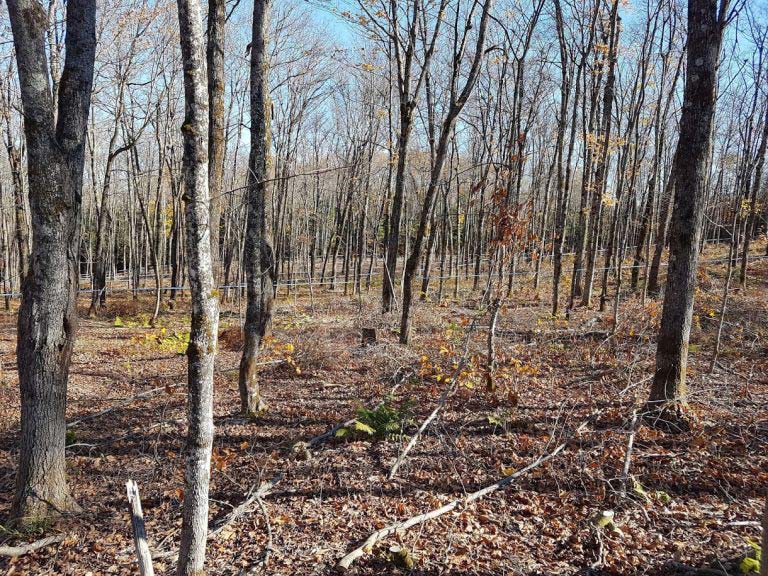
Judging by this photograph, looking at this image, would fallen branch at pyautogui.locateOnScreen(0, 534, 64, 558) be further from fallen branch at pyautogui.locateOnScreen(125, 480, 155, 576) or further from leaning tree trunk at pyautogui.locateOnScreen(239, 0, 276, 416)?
leaning tree trunk at pyautogui.locateOnScreen(239, 0, 276, 416)

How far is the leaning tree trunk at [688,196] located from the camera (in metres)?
5.47

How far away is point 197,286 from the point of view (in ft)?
10.1

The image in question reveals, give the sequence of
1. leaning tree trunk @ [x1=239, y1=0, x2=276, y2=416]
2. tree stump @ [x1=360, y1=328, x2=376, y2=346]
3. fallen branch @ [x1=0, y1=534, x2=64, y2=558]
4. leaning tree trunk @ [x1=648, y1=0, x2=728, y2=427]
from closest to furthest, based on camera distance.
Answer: fallen branch @ [x1=0, y1=534, x2=64, y2=558], leaning tree trunk @ [x1=648, y1=0, x2=728, y2=427], leaning tree trunk @ [x1=239, y1=0, x2=276, y2=416], tree stump @ [x1=360, y1=328, x2=376, y2=346]

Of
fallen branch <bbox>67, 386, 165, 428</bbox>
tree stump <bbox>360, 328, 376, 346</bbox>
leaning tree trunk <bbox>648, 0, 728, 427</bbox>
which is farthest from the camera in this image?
tree stump <bbox>360, 328, 376, 346</bbox>

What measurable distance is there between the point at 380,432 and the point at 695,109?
18.1ft

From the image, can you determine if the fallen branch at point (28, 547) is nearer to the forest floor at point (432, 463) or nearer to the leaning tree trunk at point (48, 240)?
the forest floor at point (432, 463)

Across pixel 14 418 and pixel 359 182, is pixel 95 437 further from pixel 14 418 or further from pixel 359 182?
pixel 359 182

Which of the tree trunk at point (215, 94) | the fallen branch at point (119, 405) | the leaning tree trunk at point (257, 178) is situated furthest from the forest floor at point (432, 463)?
the tree trunk at point (215, 94)

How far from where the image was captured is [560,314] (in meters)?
15.0

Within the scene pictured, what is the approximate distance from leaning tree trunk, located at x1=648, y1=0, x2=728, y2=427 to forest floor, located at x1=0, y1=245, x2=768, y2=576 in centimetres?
69

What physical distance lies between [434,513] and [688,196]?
15.2ft

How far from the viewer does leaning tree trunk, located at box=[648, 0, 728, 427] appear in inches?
215

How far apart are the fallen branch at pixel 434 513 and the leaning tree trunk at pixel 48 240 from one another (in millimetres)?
Answer: 2781

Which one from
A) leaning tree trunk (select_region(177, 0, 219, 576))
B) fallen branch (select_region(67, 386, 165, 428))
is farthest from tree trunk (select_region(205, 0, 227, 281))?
fallen branch (select_region(67, 386, 165, 428))
